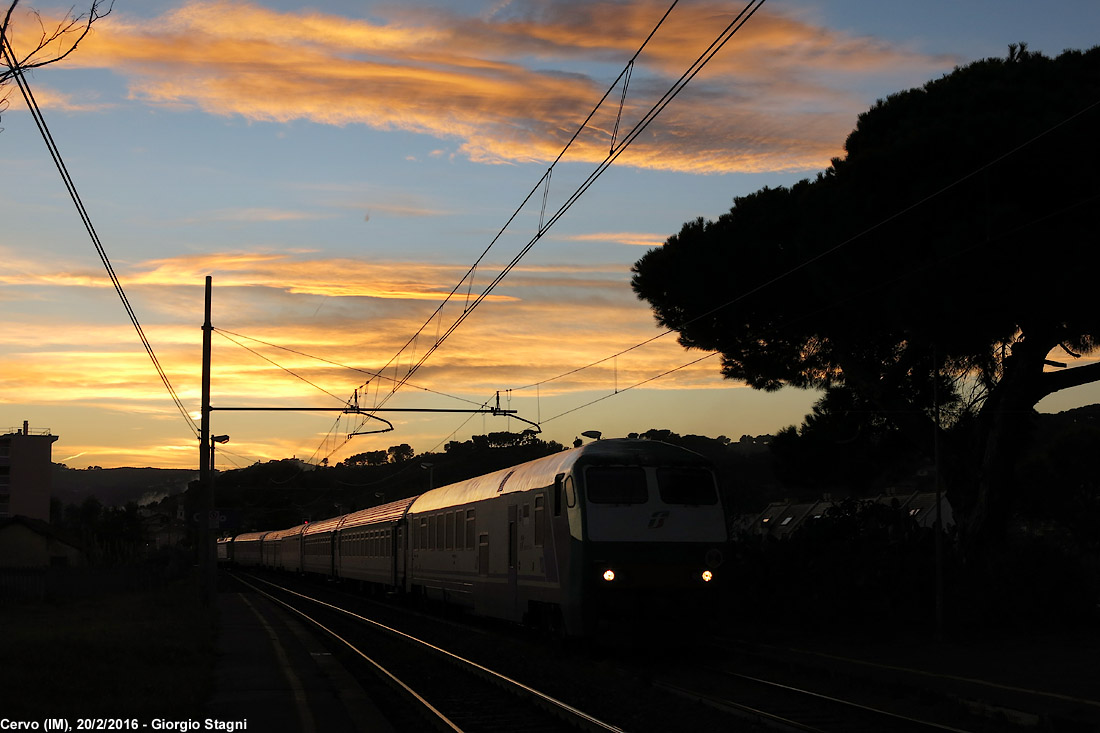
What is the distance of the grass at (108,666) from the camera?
11.7 meters

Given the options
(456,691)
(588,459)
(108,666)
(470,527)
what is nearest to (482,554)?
(470,527)

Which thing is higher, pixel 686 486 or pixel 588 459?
pixel 588 459

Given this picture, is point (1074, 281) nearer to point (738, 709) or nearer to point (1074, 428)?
point (738, 709)

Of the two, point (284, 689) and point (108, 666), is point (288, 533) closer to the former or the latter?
point (108, 666)

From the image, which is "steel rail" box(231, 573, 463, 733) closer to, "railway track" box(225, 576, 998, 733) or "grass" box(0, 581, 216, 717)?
"railway track" box(225, 576, 998, 733)

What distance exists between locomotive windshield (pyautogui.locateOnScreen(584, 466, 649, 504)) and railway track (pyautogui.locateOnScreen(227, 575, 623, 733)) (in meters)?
3.15

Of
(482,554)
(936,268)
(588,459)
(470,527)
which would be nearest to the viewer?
(588,459)

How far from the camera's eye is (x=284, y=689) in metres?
14.4

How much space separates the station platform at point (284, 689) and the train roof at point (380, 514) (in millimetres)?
12266

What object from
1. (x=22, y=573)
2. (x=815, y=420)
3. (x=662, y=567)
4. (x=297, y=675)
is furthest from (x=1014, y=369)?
(x=22, y=573)

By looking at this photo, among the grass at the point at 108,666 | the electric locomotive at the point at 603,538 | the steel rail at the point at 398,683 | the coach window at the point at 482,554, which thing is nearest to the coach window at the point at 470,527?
the coach window at the point at 482,554

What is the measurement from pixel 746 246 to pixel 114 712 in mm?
19131

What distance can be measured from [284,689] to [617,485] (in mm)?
6034

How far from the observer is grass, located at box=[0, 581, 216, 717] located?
1172cm
